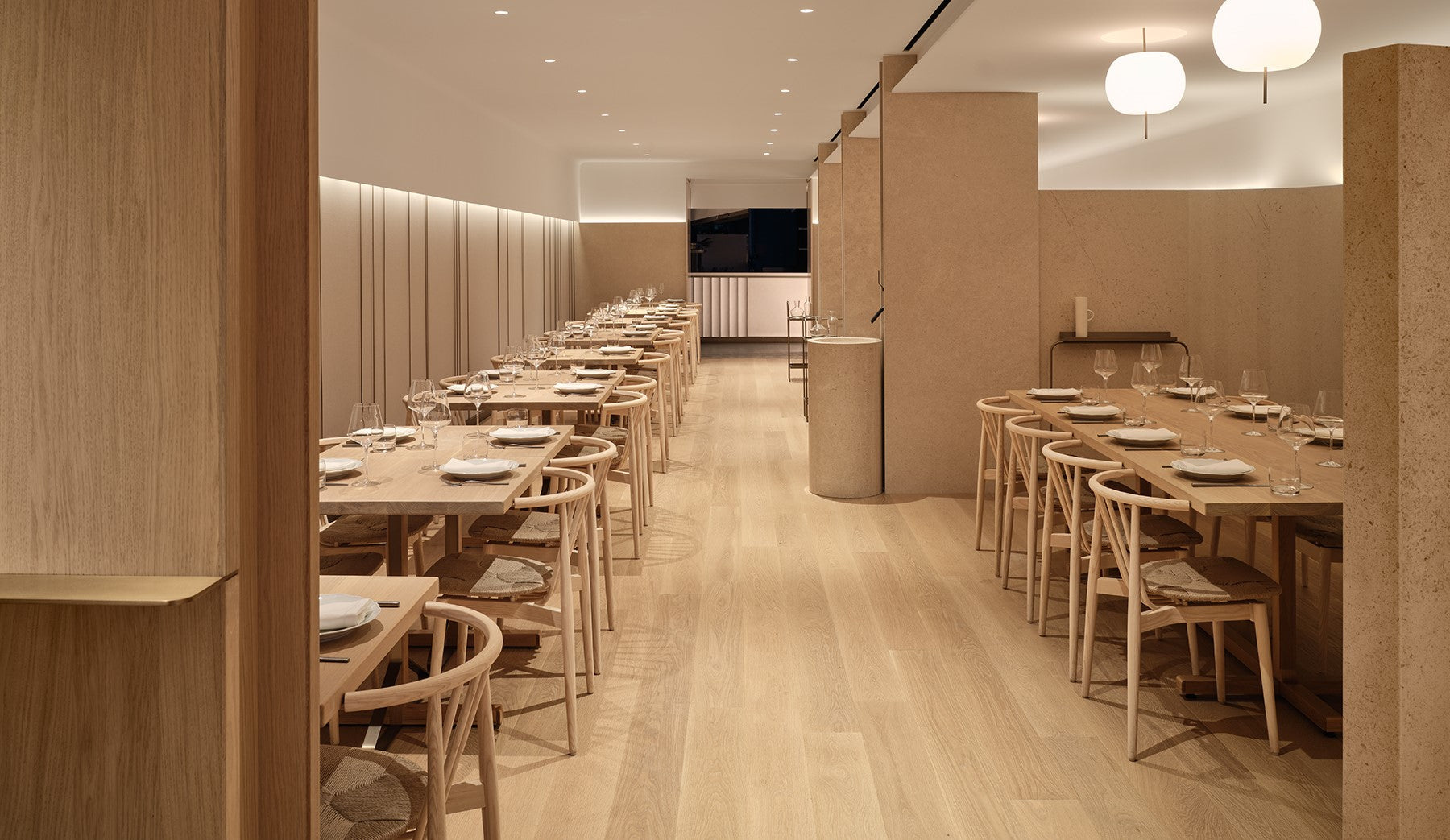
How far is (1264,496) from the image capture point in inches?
131

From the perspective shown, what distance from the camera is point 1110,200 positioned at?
287 inches

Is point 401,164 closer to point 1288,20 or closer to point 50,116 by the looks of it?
point 1288,20

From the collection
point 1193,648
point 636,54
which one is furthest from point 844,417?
point 1193,648

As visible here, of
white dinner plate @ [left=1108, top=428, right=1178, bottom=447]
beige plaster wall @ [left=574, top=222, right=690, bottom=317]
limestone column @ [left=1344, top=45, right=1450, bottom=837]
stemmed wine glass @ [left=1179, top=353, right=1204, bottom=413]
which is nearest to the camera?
limestone column @ [left=1344, top=45, right=1450, bottom=837]

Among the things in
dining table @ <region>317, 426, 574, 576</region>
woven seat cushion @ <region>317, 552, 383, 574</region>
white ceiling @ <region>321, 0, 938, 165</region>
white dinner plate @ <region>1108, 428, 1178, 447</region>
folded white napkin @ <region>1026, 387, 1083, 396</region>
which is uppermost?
white ceiling @ <region>321, 0, 938, 165</region>

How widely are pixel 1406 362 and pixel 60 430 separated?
7.92ft

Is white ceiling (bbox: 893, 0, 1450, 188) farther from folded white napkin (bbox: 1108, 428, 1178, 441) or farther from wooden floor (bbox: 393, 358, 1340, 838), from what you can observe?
wooden floor (bbox: 393, 358, 1340, 838)

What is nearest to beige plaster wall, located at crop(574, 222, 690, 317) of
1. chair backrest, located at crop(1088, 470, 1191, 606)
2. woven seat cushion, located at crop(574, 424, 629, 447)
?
woven seat cushion, located at crop(574, 424, 629, 447)

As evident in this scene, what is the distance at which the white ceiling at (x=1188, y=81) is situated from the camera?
5457 millimetres

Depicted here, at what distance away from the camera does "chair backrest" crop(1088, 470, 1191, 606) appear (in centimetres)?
334

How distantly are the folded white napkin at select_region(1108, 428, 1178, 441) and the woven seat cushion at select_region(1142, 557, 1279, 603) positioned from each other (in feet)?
2.08

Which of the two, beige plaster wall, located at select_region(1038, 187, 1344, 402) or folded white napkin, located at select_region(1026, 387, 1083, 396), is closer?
folded white napkin, located at select_region(1026, 387, 1083, 396)

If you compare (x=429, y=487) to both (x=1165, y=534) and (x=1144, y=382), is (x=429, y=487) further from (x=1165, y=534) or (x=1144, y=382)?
(x=1144, y=382)

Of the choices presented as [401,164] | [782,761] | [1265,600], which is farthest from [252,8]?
[401,164]
